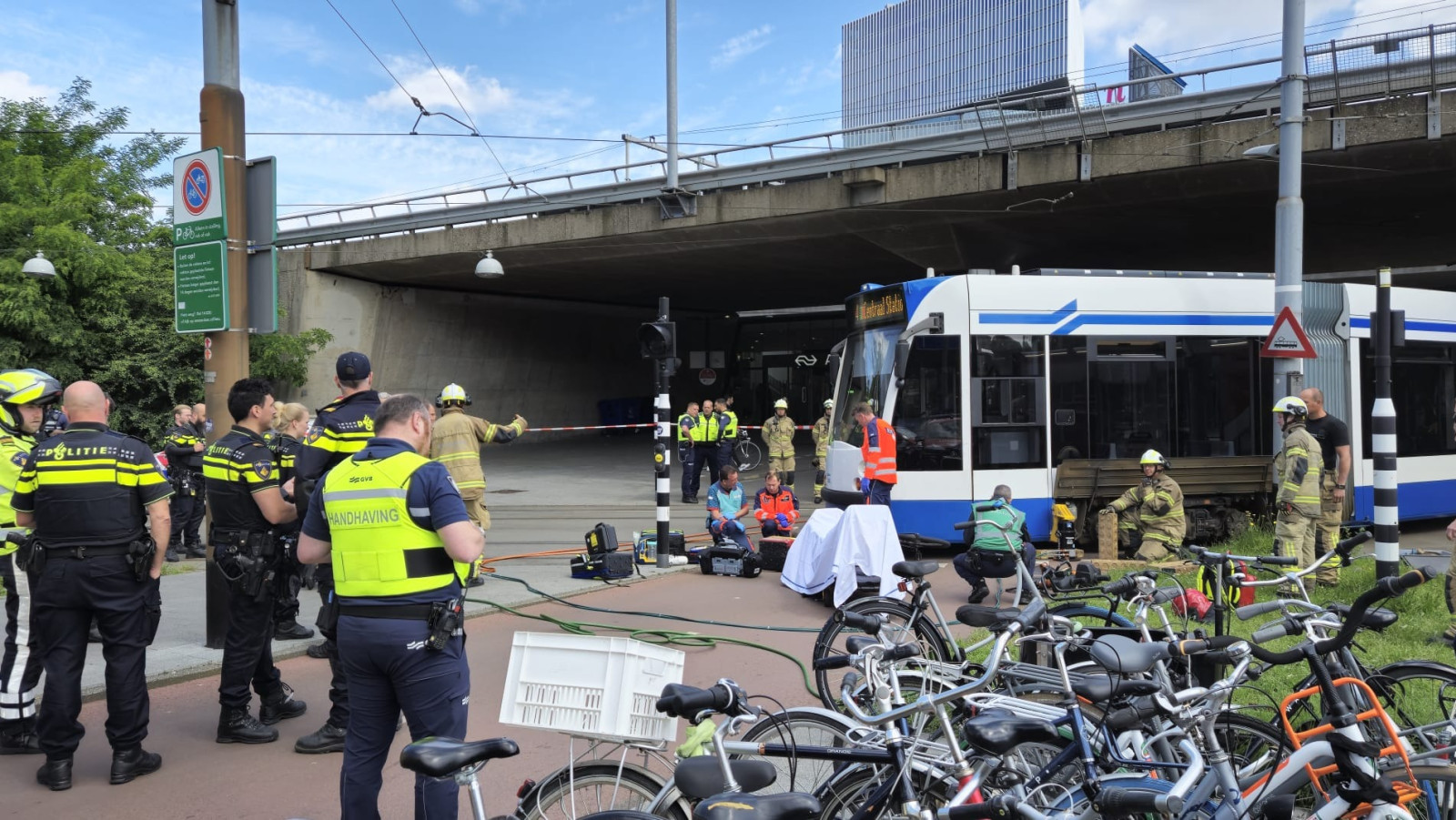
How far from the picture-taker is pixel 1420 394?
13.0m

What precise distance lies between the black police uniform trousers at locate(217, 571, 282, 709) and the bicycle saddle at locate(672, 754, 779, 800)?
3627mm

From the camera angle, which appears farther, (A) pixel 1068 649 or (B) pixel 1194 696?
(A) pixel 1068 649

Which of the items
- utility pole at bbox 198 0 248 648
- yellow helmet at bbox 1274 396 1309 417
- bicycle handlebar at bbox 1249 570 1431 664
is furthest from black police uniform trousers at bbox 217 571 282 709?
yellow helmet at bbox 1274 396 1309 417

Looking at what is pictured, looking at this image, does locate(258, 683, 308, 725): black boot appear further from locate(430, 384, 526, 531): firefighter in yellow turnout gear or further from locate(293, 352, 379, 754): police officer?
locate(430, 384, 526, 531): firefighter in yellow turnout gear

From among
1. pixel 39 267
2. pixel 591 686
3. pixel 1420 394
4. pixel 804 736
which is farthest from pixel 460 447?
pixel 39 267

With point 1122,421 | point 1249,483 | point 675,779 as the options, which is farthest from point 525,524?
point 675,779

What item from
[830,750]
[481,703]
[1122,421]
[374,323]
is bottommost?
[481,703]

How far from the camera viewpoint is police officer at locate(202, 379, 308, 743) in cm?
539

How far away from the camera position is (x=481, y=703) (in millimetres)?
6062

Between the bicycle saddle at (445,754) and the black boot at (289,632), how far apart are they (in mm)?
5403

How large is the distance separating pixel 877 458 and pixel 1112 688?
7578 millimetres

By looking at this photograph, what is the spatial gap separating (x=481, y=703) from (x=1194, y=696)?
13.9 ft

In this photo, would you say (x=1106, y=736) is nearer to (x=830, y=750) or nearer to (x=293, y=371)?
(x=830, y=750)

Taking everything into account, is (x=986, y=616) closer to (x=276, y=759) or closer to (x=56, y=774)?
(x=276, y=759)
